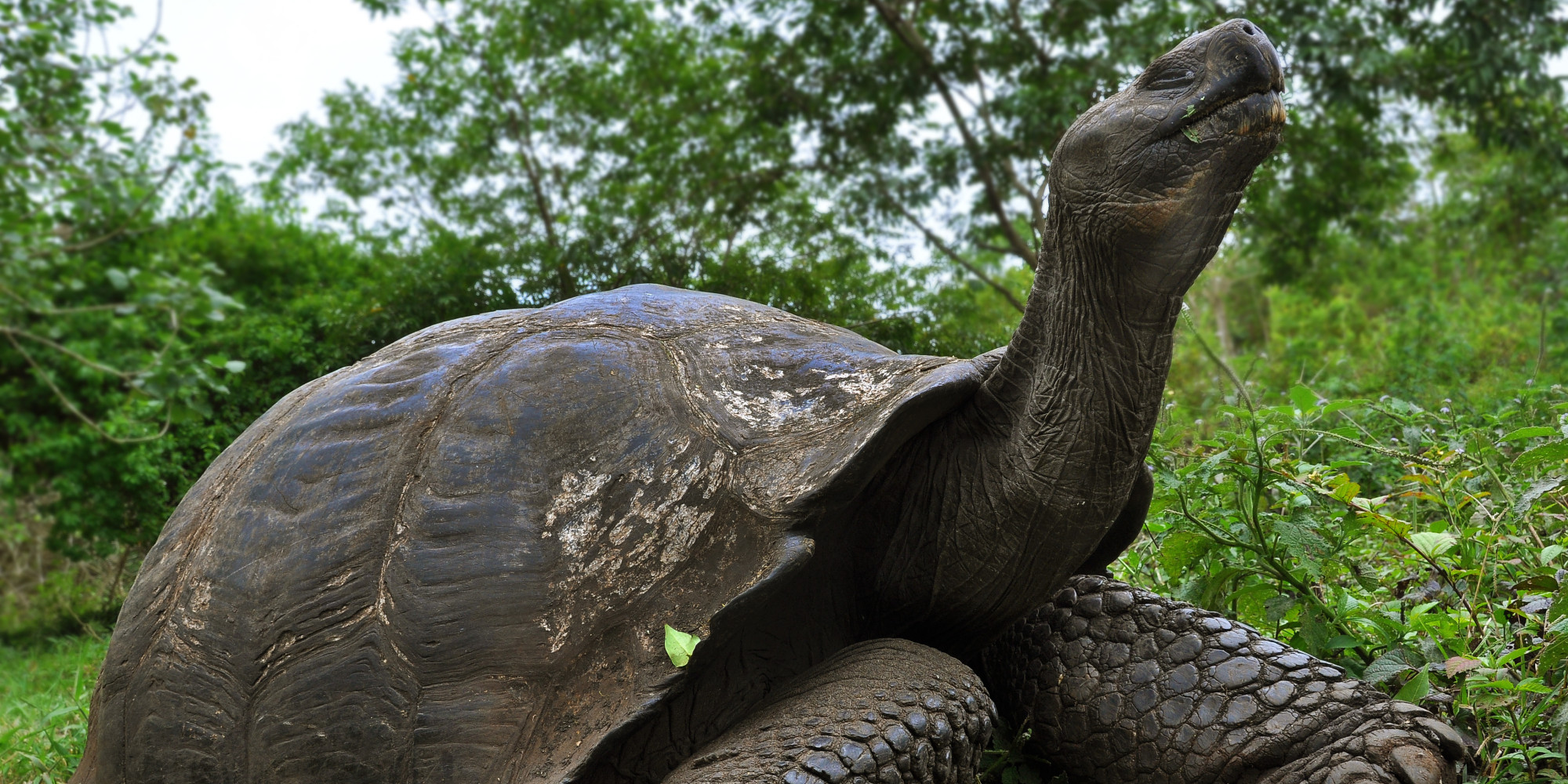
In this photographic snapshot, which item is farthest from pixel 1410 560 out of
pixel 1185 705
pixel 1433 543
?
pixel 1185 705

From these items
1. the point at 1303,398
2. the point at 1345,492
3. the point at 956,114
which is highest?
the point at 956,114

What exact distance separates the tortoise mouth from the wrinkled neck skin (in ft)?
0.39

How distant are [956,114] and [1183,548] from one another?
743cm

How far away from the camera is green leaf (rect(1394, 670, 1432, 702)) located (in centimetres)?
216

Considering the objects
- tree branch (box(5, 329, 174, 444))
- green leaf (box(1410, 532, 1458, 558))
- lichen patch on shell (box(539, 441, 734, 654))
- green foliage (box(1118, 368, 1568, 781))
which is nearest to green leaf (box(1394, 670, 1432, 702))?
green foliage (box(1118, 368, 1568, 781))

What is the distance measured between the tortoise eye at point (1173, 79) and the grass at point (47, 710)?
2993 millimetres

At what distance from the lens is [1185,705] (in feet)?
7.25

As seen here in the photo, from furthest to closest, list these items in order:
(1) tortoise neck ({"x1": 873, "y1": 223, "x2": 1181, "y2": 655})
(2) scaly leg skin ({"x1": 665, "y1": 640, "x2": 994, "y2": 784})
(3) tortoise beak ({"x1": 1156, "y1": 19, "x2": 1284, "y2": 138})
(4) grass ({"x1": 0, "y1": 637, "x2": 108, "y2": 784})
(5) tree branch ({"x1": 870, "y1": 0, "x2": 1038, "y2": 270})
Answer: (5) tree branch ({"x1": 870, "y1": 0, "x2": 1038, "y2": 270}), (4) grass ({"x1": 0, "y1": 637, "x2": 108, "y2": 784}), (1) tortoise neck ({"x1": 873, "y1": 223, "x2": 1181, "y2": 655}), (2) scaly leg skin ({"x1": 665, "y1": 640, "x2": 994, "y2": 784}), (3) tortoise beak ({"x1": 1156, "y1": 19, "x2": 1284, "y2": 138})

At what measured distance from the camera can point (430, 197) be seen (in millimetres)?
14812

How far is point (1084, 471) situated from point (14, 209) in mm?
7158

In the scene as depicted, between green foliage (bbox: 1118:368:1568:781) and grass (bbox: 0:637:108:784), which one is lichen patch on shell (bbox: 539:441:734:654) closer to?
green foliage (bbox: 1118:368:1568:781)

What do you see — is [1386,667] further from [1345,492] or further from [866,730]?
[866,730]

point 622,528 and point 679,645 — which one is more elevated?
point 622,528

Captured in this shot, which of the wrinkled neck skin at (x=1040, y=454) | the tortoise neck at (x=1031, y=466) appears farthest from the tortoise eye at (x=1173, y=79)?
the tortoise neck at (x=1031, y=466)
